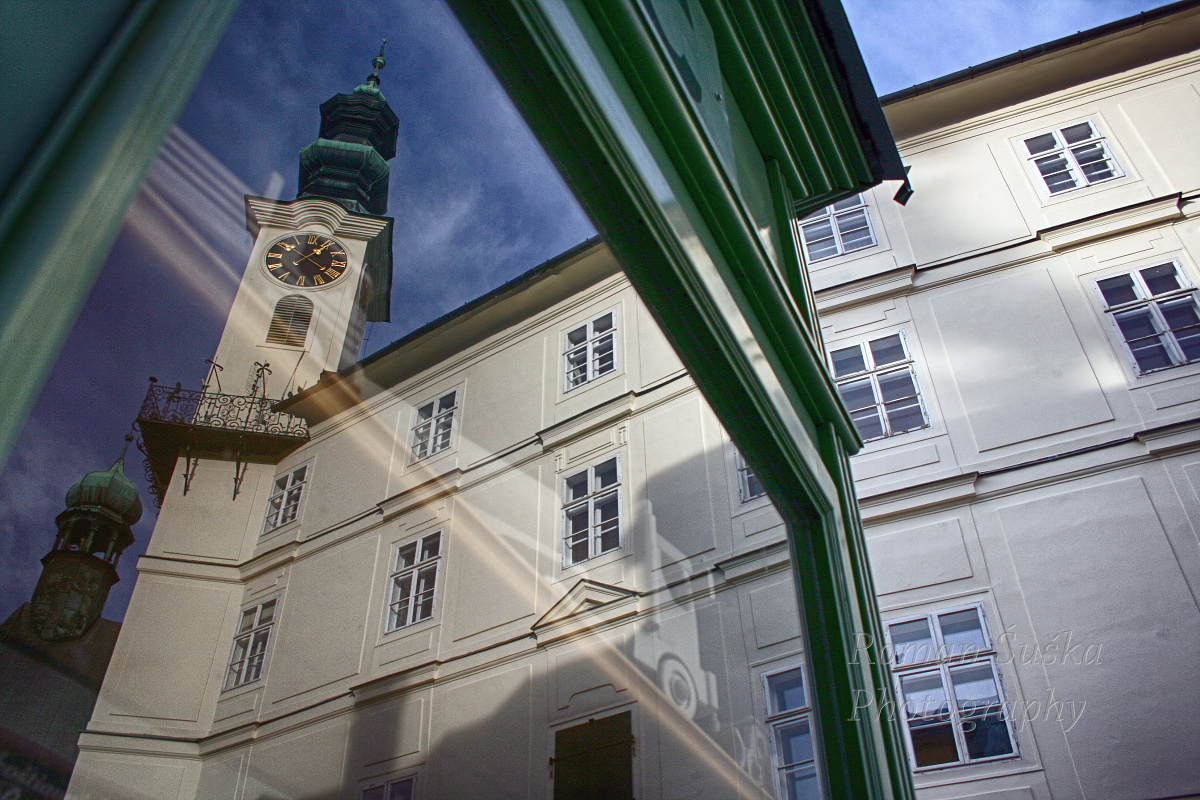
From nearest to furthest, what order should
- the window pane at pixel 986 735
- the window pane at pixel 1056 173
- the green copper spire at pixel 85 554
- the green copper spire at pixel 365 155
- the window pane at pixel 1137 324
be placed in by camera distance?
the green copper spire at pixel 85 554, the green copper spire at pixel 365 155, the window pane at pixel 986 735, the window pane at pixel 1137 324, the window pane at pixel 1056 173

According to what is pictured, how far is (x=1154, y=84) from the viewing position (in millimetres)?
9438

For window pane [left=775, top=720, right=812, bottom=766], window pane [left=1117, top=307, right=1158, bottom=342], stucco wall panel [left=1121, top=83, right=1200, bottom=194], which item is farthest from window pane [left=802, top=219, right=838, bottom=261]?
window pane [left=775, top=720, right=812, bottom=766]

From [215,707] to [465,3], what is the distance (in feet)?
4.29

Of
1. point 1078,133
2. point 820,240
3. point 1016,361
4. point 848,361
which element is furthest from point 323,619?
point 1078,133

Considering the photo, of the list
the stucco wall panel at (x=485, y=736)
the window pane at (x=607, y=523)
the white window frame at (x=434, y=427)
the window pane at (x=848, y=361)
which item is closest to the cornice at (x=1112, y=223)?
the window pane at (x=848, y=361)

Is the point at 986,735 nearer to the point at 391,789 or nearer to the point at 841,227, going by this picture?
the point at 391,789

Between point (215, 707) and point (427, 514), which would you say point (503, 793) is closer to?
point (427, 514)

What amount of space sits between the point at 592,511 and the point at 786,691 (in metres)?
2.43

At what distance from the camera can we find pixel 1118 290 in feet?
26.5

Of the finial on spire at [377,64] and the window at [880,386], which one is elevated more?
the window at [880,386]

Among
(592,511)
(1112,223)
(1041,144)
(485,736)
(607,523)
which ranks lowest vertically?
(485,736)

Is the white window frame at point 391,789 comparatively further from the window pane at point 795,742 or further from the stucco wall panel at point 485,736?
the window pane at point 795,742

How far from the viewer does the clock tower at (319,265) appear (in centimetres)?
94

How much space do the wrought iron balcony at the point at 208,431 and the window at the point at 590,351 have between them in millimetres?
787
